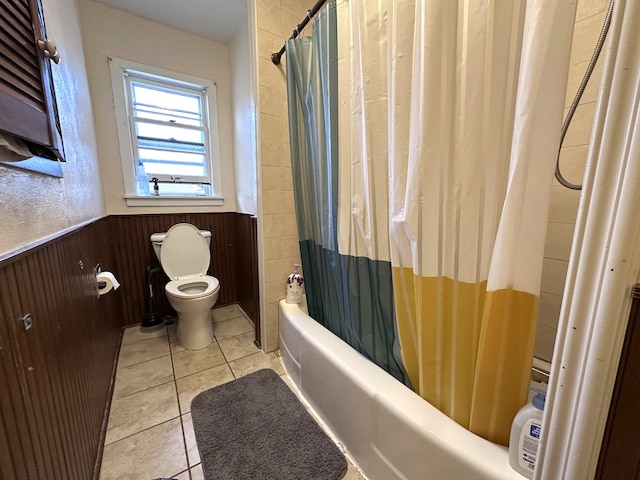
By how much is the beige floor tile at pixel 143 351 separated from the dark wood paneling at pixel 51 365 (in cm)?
45

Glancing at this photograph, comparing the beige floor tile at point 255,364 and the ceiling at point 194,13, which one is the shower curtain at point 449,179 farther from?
the ceiling at point 194,13

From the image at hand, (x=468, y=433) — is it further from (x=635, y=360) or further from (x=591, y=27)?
(x=591, y=27)

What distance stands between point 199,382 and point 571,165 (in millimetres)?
2108

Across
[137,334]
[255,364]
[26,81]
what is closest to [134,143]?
[137,334]

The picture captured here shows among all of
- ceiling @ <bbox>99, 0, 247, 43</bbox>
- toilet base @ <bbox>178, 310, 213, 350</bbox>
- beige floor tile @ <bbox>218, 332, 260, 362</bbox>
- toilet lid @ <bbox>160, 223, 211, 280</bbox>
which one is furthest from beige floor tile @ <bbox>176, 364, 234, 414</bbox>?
ceiling @ <bbox>99, 0, 247, 43</bbox>

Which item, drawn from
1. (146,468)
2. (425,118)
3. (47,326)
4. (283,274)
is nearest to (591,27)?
(425,118)

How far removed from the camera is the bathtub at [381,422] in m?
0.71

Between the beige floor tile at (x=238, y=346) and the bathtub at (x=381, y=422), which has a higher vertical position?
the bathtub at (x=381, y=422)

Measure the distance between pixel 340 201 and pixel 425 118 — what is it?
480 mm

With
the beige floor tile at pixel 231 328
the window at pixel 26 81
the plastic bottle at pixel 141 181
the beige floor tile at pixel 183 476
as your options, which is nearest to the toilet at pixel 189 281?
the beige floor tile at pixel 231 328

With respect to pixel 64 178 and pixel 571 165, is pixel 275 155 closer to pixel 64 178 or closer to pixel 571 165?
pixel 64 178

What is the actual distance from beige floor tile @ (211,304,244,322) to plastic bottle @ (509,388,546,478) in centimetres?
208

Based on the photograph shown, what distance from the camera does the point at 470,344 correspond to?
0.77 m

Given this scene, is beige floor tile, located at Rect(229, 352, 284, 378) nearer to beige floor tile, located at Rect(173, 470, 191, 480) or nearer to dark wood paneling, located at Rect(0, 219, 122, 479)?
beige floor tile, located at Rect(173, 470, 191, 480)
